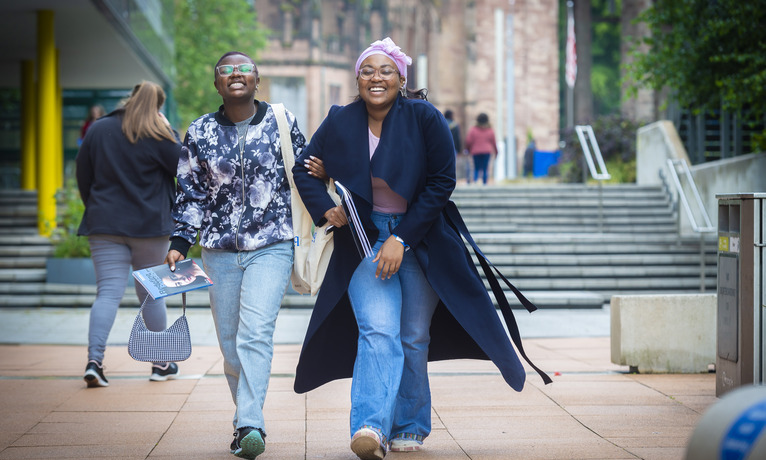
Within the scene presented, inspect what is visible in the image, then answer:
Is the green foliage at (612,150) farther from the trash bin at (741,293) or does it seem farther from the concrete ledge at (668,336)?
the trash bin at (741,293)

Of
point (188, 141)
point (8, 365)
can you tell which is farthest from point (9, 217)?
point (188, 141)

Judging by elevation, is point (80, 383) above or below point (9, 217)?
below

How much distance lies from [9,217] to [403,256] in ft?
46.3

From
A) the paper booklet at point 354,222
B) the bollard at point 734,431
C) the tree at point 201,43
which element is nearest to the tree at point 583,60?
the tree at point 201,43

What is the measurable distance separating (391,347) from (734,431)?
2.14 metres

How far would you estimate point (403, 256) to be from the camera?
435 cm

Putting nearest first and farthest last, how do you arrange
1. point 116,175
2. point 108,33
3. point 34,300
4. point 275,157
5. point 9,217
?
point 275,157
point 116,175
point 34,300
point 9,217
point 108,33

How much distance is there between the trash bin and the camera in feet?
17.3

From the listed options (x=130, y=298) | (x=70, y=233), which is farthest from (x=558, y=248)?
(x=70, y=233)

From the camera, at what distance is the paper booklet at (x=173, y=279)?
14.8 ft

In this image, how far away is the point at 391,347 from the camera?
4211 millimetres

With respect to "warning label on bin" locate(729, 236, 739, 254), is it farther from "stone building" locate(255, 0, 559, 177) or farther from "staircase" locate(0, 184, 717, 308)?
"stone building" locate(255, 0, 559, 177)

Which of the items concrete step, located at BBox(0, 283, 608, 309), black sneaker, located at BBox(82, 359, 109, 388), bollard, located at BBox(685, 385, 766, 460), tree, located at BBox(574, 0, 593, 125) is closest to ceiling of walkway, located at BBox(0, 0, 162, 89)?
concrete step, located at BBox(0, 283, 608, 309)

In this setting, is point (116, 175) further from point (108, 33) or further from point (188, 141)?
point (108, 33)
